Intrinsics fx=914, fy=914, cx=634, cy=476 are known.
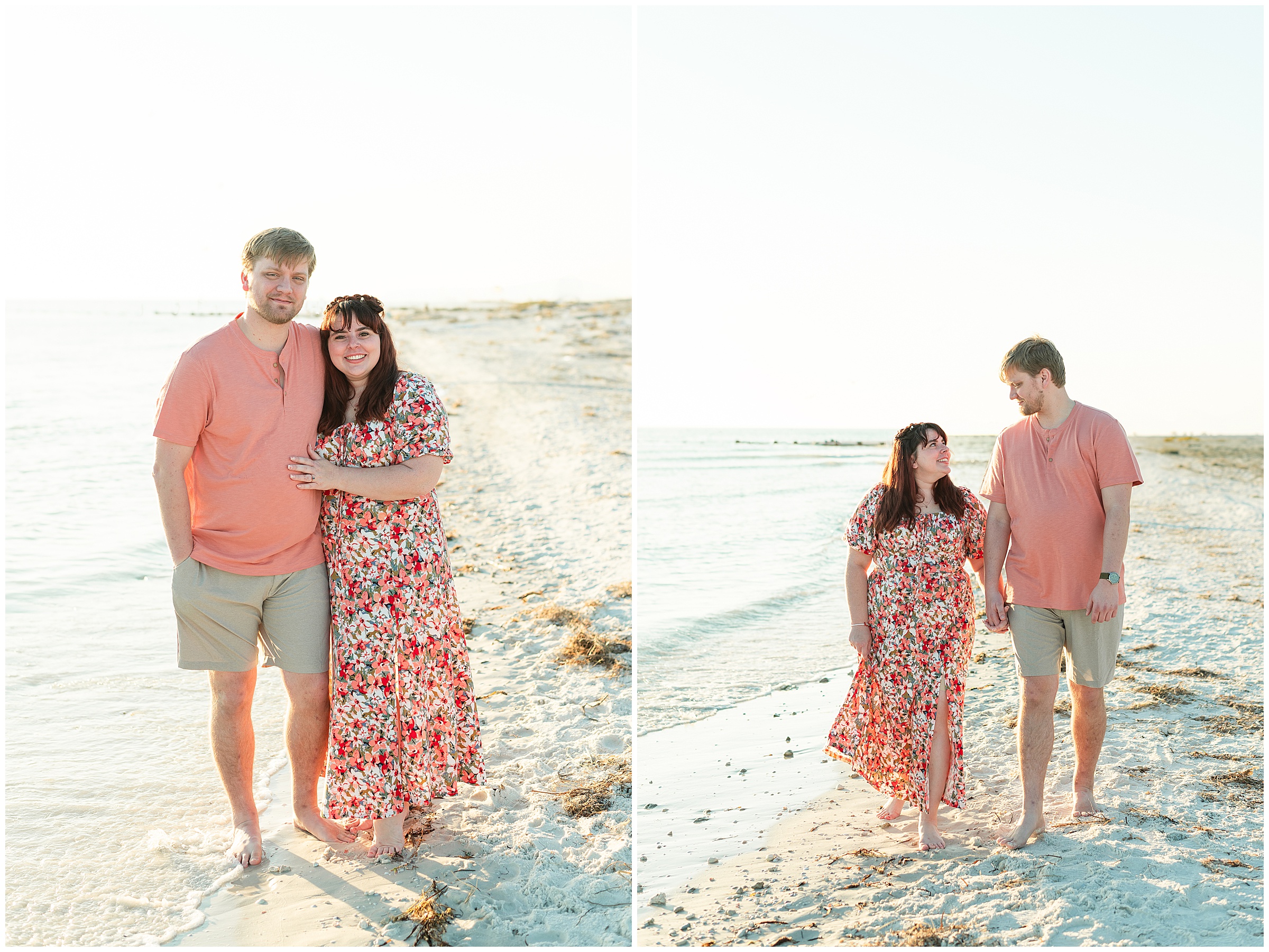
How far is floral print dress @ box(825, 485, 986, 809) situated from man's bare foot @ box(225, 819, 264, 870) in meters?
2.64

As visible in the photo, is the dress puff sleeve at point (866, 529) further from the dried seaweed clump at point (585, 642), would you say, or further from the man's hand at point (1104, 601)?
the dried seaweed clump at point (585, 642)

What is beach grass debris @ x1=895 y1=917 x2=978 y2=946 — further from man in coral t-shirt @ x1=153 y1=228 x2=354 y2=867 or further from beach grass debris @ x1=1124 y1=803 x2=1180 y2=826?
man in coral t-shirt @ x1=153 y1=228 x2=354 y2=867

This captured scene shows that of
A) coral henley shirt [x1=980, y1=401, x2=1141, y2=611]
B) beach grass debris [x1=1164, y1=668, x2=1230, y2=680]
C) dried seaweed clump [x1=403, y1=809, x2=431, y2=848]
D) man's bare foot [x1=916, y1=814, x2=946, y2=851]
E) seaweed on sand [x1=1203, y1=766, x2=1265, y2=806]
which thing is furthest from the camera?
beach grass debris [x1=1164, y1=668, x2=1230, y2=680]

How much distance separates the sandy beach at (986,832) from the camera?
322 cm

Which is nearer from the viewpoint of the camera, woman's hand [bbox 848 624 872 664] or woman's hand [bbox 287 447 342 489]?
woman's hand [bbox 287 447 342 489]

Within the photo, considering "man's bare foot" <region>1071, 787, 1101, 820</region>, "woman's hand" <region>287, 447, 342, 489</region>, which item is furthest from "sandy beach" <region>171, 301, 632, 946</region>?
"man's bare foot" <region>1071, 787, 1101, 820</region>

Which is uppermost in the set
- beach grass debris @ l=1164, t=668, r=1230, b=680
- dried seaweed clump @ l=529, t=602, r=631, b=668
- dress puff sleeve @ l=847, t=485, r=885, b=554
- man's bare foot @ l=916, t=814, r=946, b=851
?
dress puff sleeve @ l=847, t=485, r=885, b=554

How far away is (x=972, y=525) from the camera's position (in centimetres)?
415

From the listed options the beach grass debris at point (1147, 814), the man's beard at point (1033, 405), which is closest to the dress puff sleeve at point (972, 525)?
the man's beard at point (1033, 405)

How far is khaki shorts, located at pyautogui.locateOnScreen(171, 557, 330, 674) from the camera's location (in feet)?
11.6

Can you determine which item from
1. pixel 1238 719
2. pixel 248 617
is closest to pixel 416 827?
pixel 248 617

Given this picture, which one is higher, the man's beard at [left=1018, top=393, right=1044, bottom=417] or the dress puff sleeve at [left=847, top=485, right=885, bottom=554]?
the man's beard at [left=1018, top=393, right=1044, bottom=417]

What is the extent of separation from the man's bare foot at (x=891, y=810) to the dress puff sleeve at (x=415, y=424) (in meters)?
2.53

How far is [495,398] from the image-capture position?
57.2ft
